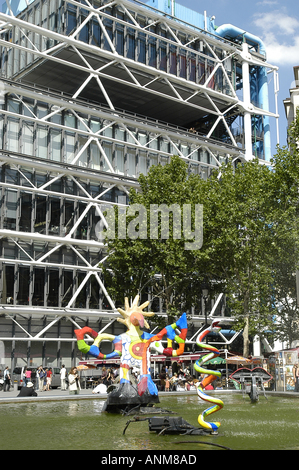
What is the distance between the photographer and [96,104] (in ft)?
183

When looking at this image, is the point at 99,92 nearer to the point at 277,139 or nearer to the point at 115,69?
the point at 115,69

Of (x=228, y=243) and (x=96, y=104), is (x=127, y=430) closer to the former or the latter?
(x=228, y=243)

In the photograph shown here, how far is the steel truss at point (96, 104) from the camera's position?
148 feet

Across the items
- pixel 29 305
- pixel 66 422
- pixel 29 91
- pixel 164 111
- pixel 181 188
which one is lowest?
pixel 66 422

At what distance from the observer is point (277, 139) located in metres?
66.4

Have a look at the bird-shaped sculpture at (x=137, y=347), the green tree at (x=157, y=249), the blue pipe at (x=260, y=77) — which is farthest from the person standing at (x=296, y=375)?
the blue pipe at (x=260, y=77)

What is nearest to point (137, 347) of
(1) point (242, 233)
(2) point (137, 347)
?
(2) point (137, 347)

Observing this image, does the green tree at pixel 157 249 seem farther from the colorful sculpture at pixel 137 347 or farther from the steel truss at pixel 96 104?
the colorful sculpture at pixel 137 347

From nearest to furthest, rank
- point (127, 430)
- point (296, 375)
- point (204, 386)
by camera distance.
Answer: point (204, 386)
point (127, 430)
point (296, 375)

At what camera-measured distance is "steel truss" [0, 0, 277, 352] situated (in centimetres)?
4512

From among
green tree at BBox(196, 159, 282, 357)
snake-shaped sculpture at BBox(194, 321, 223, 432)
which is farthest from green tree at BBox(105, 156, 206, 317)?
snake-shaped sculpture at BBox(194, 321, 223, 432)

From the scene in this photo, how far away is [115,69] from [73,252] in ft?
62.9

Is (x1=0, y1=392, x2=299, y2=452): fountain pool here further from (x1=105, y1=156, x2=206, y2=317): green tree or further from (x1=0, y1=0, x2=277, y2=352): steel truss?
(x1=0, y1=0, x2=277, y2=352): steel truss

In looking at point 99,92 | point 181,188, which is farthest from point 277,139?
point 181,188
